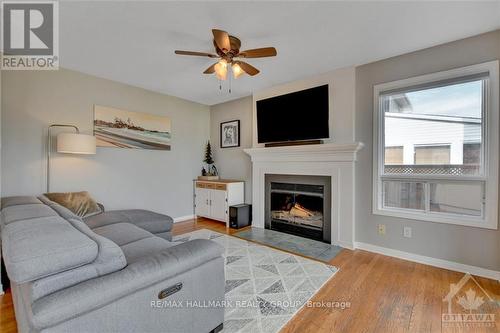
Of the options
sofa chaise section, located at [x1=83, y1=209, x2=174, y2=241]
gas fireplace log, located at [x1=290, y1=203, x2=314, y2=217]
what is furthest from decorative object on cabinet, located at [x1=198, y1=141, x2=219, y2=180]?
sofa chaise section, located at [x1=83, y1=209, x2=174, y2=241]

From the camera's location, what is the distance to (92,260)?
1061 millimetres

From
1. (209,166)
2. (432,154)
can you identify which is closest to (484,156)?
(432,154)

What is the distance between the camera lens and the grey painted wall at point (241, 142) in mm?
4488

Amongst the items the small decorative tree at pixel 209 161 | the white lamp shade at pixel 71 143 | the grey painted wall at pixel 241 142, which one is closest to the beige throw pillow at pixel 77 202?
the white lamp shade at pixel 71 143

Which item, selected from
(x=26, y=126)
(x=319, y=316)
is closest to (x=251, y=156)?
(x=319, y=316)

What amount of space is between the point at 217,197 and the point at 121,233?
89.0 inches

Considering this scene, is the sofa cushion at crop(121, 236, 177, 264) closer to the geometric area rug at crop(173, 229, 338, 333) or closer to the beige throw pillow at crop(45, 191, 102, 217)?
the geometric area rug at crop(173, 229, 338, 333)

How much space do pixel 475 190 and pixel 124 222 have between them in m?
3.83

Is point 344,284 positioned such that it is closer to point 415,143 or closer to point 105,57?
point 415,143

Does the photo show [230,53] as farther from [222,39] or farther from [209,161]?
[209,161]

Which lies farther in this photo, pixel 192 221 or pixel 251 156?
pixel 192 221

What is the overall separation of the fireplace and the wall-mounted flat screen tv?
686 mm

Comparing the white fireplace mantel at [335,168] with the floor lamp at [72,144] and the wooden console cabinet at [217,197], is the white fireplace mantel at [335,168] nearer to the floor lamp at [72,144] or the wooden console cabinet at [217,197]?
the wooden console cabinet at [217,197]

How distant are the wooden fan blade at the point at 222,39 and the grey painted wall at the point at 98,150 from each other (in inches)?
97.2
